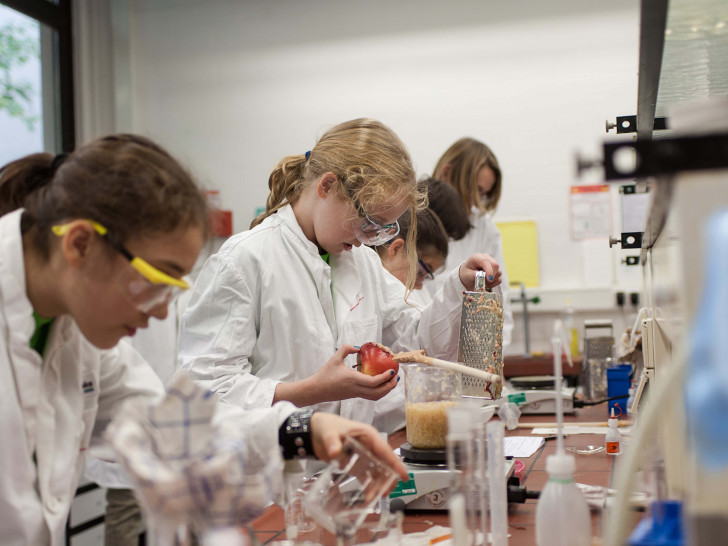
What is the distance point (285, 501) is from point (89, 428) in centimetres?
46

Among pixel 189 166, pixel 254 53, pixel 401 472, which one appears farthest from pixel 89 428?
pixel 254 53

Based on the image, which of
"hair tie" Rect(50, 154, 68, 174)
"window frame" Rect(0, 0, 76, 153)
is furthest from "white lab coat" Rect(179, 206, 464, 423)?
"window frame" Rect(0, 0, 76, 153)

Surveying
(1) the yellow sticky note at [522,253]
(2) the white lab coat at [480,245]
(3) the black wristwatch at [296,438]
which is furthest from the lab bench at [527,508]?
(1) the yellow sticky note at [522,253]

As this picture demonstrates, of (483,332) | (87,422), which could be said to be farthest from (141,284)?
(483,332)

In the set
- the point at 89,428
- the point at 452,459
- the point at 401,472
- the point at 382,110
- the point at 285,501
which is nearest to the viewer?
the point at 452,459

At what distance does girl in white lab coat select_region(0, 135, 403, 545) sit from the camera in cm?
120

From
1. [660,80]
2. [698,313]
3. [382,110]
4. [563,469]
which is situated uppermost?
[382,110]

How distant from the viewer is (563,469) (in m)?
1.06

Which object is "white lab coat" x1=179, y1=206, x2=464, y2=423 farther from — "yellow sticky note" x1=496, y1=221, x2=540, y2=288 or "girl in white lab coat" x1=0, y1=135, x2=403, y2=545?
"yellow sticky note" x1=496, y1=221, x2=540, y2=288

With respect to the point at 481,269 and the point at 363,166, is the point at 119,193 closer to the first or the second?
the point at 363,166

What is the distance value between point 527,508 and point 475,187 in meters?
2.58

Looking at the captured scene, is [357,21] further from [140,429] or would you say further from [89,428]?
[140,429]

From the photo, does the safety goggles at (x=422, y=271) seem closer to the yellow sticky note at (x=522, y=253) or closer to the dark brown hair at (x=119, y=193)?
the dark brown hair at (x=119, y=193)

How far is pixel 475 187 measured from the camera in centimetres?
387
